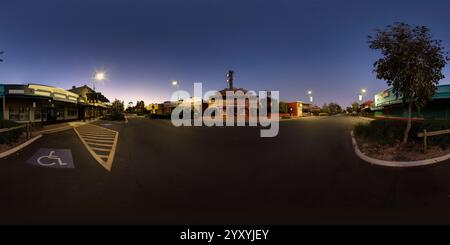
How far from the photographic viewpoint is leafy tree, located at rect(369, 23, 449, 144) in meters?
11.2

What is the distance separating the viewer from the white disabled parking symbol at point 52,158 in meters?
9.90

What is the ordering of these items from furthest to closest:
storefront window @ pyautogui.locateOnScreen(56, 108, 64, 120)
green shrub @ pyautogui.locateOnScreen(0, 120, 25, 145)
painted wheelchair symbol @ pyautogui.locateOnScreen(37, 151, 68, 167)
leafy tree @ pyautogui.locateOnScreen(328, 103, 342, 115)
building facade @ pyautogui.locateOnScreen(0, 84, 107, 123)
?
leafy tree @ pyautogui.locateOnScreen(328, 103, 342, 115) → storefront window @ pyautogui.locateOnScreen(56, 108, 64, 120) → building facade @ pyautogui.locateOnScreen(0, 84, 107, 123) → green shrub @ pyautogui.locateOnScreen(0, 120, 25, 145) → painted wheelchair symbol @ pyautogui.locateOnScreen(37, 151, 68, 167)

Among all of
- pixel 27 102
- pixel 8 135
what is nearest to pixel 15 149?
pixel 8 135

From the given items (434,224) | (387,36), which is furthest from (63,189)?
(387,36)

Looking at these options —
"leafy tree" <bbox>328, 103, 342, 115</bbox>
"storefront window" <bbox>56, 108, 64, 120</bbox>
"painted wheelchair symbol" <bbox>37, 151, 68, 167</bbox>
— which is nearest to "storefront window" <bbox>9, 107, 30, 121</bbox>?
"storefront window" <bbox>56, 108, 64, 120</bbox>

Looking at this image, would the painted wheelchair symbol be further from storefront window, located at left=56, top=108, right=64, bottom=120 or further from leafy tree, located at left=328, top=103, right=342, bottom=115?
leafy tree, located at left=328, top=103, right=342, bottom=115

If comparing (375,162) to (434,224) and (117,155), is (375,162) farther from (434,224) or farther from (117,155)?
(117,155)

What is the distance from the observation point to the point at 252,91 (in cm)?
5631

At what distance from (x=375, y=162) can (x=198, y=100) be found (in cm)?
5715

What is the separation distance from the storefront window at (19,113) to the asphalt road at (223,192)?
2387 cm

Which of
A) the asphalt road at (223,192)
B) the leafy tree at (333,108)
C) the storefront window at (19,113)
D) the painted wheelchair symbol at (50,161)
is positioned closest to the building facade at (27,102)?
the storefront window at (19,113)

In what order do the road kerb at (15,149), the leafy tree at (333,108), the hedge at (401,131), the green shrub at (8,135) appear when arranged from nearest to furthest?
1. the hedge at (401,131)
2. the road kerb at (15,149)
3. the green shrub at (8,135)
4. the leafy tree at (333,108)

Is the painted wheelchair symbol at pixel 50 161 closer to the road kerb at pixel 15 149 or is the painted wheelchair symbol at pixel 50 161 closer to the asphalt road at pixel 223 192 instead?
the asphalt road at pixel 223 192

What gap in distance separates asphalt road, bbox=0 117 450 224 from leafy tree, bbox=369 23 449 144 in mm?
3892
